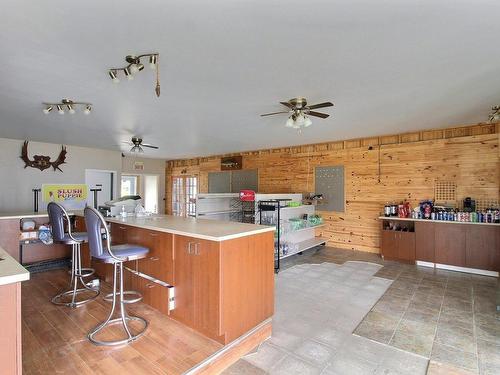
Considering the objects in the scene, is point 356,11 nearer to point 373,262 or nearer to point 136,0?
point 136,0

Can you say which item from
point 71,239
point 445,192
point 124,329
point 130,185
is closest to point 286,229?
point 445,192

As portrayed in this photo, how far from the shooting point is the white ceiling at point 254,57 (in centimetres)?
174

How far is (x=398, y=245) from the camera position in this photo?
520cm

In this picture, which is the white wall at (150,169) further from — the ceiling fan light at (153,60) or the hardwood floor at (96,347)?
the ceiling fan light at (153,60)

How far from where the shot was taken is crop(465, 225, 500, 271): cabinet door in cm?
432

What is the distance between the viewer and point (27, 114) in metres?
4.17

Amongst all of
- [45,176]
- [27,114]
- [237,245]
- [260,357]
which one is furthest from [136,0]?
[45,176]

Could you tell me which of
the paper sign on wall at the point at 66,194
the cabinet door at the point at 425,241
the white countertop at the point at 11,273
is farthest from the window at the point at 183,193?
the white countertop at the point at 11,273

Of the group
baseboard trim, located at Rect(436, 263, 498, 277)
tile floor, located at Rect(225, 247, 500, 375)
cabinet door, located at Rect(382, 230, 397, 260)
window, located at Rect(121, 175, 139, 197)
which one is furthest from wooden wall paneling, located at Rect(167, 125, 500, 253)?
window, located at Rect(121, 175, 139, 197)

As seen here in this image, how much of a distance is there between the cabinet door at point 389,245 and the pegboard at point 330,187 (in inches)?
45.2

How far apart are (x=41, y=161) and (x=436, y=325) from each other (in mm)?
8373

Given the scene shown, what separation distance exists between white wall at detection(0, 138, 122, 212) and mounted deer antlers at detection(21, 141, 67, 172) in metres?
0.08

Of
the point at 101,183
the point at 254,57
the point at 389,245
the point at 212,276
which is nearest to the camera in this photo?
the point at 212,276

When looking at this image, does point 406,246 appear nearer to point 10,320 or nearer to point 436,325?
point 436,325
